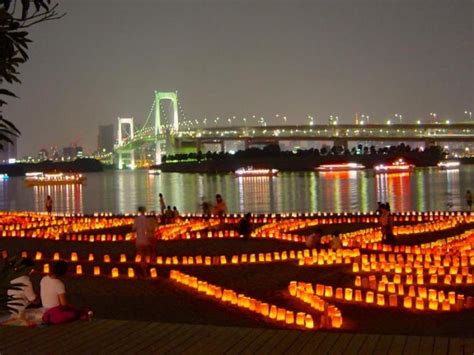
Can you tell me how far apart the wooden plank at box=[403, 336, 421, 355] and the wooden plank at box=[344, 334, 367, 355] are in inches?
11.1

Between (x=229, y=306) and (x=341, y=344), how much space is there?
3.21 m

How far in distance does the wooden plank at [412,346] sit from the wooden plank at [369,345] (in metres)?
0.20

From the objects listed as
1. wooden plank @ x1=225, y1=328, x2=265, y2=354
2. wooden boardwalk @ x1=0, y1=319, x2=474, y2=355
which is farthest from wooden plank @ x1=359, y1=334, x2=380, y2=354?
wooden plank @ x1=225, y1=328, x2=265, y2=354

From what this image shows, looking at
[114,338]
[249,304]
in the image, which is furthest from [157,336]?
[249,304]

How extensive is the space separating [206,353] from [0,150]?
1767 mm

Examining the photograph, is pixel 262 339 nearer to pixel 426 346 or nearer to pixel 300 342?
pixel 300 342

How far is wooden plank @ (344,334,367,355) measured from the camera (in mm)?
4645

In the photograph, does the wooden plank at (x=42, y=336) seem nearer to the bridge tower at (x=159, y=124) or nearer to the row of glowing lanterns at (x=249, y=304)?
the row of glowing lanterns at (x=249, y=304)

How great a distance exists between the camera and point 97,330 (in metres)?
5.41

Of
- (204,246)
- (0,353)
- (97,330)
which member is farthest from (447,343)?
(204,246)

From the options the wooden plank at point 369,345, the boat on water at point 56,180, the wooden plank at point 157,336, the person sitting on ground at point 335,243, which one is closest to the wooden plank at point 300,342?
the wooden plank at point 369,345

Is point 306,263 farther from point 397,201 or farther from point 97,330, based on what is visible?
point 397,201

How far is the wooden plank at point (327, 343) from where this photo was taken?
4.69 m

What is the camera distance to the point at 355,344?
4797mm
